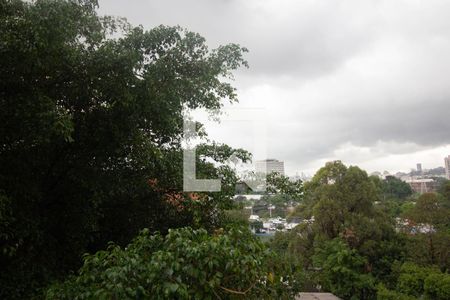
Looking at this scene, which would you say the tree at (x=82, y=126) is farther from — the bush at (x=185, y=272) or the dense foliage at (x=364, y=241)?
the dense foliage at (x=364, y=241)

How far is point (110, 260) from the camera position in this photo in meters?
1.90

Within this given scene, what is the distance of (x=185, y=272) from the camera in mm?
1719

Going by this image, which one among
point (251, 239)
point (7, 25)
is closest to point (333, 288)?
point (251, 239)

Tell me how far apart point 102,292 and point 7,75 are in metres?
1.65

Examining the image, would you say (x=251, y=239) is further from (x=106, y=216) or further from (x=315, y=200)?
(x=315, y=200)

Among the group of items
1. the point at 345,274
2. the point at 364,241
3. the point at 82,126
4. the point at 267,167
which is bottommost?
the point at 345,274

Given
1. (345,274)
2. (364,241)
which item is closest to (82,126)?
(345,274)

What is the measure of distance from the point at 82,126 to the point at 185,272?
1.68 m

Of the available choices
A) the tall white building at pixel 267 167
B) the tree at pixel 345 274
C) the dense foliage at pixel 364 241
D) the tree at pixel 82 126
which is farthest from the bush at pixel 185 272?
the tree at pixel 345 274

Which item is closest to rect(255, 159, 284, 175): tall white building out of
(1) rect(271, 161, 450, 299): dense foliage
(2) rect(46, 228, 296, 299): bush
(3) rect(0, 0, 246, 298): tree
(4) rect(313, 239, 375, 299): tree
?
(3) rect(0, 0, 246, 298): tree

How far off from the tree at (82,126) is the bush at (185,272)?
32.8 inches

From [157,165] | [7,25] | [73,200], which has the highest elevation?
[7,25]

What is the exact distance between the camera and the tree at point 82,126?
95.1 inches

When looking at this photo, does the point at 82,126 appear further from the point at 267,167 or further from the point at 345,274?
the point at 345,274
